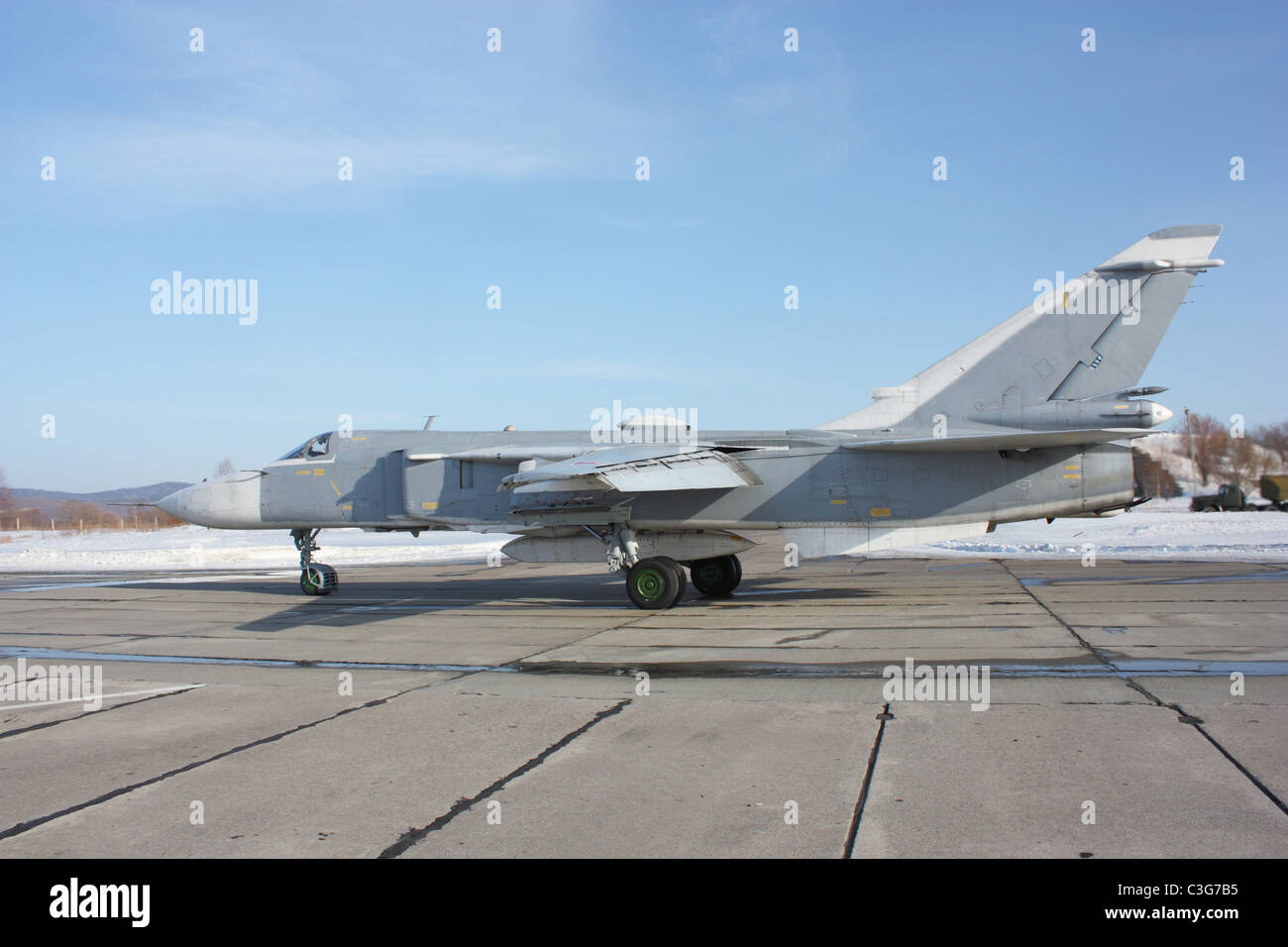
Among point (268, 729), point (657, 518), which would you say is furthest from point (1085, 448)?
point (268, 729)

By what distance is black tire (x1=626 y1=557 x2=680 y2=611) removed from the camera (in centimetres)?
1430

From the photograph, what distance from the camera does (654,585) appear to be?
14.4 meters

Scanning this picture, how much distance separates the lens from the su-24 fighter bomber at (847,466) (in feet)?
43.8

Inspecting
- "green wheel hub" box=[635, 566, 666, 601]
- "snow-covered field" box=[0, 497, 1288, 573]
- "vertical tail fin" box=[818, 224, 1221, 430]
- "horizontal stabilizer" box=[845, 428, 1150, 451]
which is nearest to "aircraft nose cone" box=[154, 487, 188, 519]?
"snow-covered field" box=[0, 497, 1288, 573]

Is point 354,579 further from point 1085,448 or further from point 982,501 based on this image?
point 1085,448

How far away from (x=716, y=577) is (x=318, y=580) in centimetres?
779

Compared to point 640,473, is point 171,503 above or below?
below

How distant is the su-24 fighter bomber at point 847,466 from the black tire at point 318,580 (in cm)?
114

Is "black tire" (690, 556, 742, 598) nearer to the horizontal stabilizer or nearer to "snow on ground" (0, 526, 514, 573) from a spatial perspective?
the horizontal stabilizer

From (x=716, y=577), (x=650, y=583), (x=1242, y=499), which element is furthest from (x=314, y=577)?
(x=1242, y=499)

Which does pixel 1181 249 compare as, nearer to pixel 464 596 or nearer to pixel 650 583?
pixel 650 583

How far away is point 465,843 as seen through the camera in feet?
14.0

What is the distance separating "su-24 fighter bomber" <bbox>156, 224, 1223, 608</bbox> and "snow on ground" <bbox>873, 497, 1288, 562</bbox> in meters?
7.84
